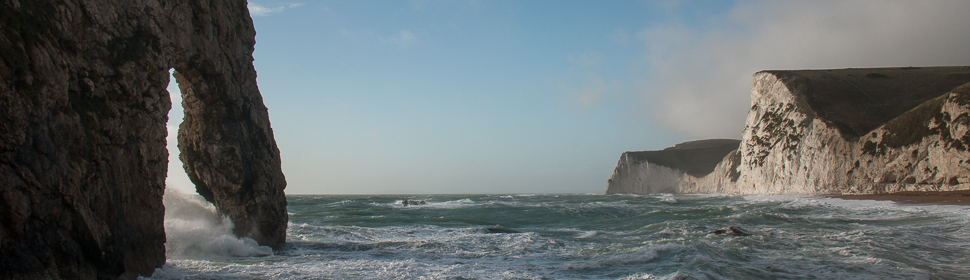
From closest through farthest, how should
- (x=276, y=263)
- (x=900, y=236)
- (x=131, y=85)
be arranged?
(x=131, y=85)
(x=276, y=263)
(x=900, y=236)

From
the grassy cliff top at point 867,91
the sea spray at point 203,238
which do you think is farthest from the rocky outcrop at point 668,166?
the sea spray at point 203,238

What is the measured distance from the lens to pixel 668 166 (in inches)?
3553

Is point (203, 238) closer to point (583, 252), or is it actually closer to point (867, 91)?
point (583, 252)

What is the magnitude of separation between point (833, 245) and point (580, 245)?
6.31m

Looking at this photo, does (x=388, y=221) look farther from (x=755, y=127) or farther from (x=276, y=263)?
(x=755, y=127)

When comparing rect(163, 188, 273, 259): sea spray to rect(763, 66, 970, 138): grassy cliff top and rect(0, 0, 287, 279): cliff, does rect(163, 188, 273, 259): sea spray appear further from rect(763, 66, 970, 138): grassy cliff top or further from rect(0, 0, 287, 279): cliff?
rect(763, 66, 970, 138): grassy cliff top

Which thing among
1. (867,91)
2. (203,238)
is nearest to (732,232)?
(203,238)

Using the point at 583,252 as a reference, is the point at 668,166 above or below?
above

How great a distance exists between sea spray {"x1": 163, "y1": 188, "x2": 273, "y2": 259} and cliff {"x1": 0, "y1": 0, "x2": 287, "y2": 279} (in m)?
2.66

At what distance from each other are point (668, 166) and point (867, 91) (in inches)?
1725

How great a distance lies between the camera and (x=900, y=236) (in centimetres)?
1311

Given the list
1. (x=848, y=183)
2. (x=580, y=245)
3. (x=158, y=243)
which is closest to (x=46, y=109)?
(x=158, y=243)

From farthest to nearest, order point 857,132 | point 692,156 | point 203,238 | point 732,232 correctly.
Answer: point 692,156, point 857,132, point 732,232, point 203,238

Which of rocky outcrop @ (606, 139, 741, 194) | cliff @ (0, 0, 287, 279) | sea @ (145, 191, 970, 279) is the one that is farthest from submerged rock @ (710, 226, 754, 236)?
rocky outcrop @ (606, 139, 741, 194)
